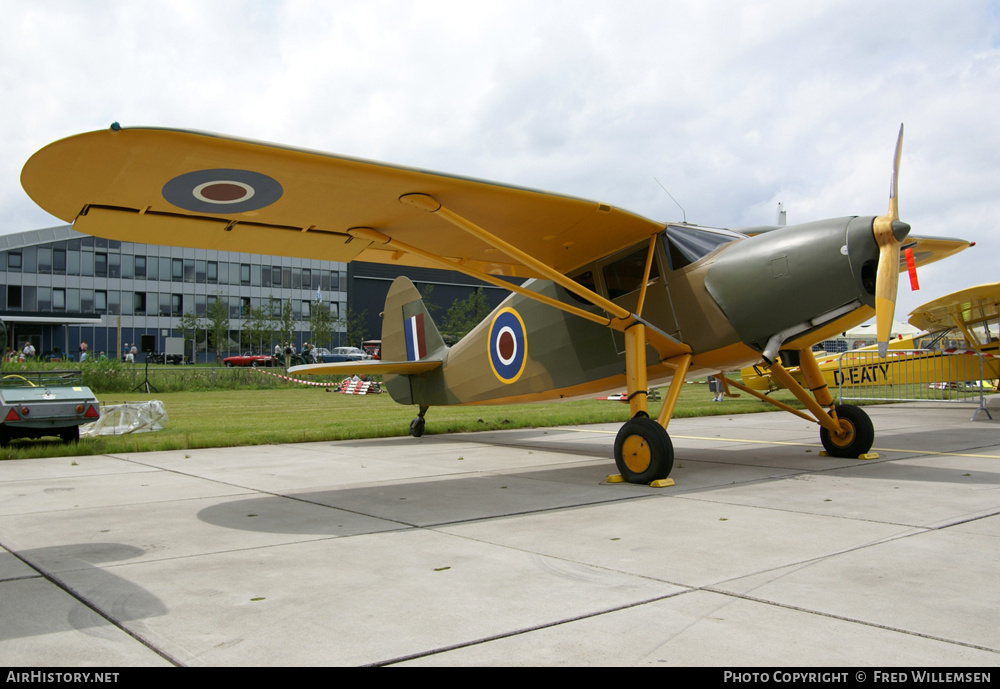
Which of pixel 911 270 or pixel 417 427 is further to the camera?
pixel 417 427

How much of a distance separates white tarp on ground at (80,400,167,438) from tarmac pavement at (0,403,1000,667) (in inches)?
202

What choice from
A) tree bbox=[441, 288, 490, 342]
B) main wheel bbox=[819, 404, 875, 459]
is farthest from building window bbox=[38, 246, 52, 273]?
main wheel bbox=[819, 404, 875, 459]

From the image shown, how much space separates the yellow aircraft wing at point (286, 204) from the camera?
199 inches

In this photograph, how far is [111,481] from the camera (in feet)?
24.2

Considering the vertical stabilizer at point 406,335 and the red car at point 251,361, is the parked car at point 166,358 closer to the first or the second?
the red car at point 251,361

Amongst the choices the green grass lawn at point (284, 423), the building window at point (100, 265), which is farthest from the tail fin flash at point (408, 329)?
the building window at point (100, 265)

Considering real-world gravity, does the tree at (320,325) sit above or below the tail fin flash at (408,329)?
above

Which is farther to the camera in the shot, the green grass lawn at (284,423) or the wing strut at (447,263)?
the green grass lawn at (284,423)

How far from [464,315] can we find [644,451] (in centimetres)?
5775

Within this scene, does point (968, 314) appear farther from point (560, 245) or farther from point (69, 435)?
point (69, 435)

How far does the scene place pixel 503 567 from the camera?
3871 mm

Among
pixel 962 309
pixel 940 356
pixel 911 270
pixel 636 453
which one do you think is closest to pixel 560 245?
pixel 636 453

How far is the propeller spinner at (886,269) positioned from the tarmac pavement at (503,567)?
4.74 feet

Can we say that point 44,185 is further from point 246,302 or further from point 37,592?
point 246,302
